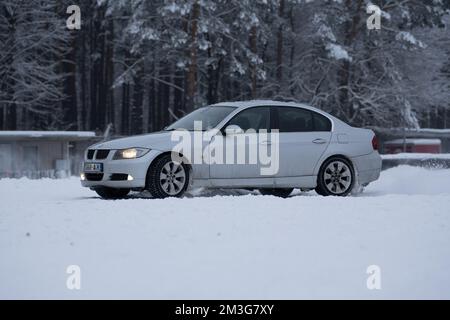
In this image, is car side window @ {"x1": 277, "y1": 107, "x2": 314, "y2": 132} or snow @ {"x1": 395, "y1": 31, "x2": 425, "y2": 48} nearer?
car side window @ {"x1": 277, "y1": 107, "x2": 314, "y2": 132}

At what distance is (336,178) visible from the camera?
42.5 feet

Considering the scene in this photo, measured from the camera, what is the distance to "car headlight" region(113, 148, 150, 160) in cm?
1149

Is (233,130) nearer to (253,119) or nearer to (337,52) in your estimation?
(253,119)

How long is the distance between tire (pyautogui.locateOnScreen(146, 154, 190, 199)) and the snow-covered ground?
88 cm

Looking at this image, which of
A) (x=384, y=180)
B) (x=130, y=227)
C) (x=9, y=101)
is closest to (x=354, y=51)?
(x=9, y=101)

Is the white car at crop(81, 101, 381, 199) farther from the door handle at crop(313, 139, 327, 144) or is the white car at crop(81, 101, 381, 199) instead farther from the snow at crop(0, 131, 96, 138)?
the snow at crop(0, 131, 96, 138)

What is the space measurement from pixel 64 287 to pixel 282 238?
101 inches

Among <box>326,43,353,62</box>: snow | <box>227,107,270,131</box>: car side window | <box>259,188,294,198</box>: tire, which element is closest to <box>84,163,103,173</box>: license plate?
<box>227,107,270,131</box>: car side window

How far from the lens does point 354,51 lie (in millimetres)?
35906

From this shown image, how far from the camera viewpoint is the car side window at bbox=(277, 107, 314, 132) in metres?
12.8

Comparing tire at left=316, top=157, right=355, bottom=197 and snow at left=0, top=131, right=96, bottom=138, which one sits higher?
snow at left=0, top=131, right=96, bottom=138


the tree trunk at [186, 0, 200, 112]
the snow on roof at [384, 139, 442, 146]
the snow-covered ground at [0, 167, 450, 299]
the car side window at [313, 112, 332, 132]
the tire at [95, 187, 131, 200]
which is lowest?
the snow-covered ground at [0, 167, 450, 299]

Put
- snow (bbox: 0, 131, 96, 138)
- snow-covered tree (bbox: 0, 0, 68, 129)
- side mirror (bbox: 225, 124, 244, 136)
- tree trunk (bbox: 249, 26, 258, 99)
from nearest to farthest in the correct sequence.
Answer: side mirror (bbox: 225, 124, 244, 136) → snow (bbox: 0, 131, 96, 138) → tree trunk (bbox: 249, 26, 258, 99) → snow-covered tree (bbox: 0, 0, 68, 129)

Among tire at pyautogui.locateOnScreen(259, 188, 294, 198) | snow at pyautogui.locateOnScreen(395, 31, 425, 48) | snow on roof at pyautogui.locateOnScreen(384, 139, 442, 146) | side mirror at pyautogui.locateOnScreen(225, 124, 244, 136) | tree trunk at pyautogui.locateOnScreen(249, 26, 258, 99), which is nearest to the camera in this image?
side mirror at pyautogui.locateOnScreen(225, 124, 244, 136)
